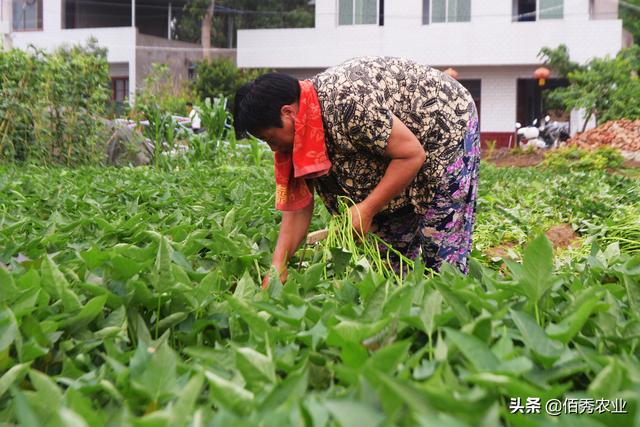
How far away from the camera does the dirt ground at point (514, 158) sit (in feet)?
55.3

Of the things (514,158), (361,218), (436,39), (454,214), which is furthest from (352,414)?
(436,39)

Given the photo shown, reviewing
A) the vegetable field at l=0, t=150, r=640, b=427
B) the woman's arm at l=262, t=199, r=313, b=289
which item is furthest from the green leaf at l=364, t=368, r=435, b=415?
the woman's arm at l=262, t=199, r=313, b=289

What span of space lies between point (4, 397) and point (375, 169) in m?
2.14

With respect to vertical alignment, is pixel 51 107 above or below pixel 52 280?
above

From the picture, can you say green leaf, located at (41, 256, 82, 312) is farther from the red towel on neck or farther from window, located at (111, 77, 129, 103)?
window, located at (111, 77, 129, 103)

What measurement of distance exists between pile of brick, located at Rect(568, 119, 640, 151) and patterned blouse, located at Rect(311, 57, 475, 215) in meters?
14.1

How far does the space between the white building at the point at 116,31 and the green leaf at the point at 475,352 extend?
25618 millimetres

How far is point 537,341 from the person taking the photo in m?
1.36

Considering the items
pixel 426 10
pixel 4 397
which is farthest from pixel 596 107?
pixel 4 397

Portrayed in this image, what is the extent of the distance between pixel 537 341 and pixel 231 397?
539 millimetres

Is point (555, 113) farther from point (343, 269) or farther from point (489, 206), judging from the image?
point (343, 269)

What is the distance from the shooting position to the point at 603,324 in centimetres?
151

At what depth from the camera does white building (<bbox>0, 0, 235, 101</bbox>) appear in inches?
1062

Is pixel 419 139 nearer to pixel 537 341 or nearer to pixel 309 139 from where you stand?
Answer: pixel 309 139
